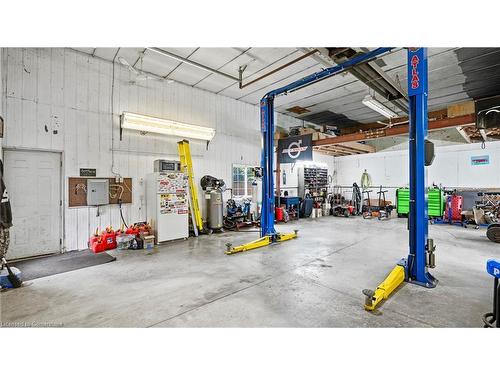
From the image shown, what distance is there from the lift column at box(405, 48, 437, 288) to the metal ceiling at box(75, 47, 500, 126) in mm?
1825

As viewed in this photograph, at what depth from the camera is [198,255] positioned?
4.65 m

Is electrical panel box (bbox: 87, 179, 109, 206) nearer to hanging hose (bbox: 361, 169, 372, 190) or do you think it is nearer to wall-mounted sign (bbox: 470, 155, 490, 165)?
hanging hose (bbox: 361, 169, 372, 190)

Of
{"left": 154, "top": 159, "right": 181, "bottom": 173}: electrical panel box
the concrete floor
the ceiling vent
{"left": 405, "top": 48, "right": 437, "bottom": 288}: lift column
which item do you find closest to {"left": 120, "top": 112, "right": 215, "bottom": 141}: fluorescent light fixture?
{"left": 154, "top": 159, "right": 181, "bottom": 173}: electrical panel box

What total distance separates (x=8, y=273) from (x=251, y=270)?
138 inches

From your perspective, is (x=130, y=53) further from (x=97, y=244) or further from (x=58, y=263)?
(x=58, y=263)

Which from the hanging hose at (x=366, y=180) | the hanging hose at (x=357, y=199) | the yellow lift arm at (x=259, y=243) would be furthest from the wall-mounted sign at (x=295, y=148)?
the hanging hose at (x=366, y=180)

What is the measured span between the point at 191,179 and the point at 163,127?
62.4 inches

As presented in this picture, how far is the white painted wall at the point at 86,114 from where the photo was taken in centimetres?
451

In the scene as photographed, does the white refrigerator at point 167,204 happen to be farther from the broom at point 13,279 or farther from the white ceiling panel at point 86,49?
the white ceiling panel at point 86,49

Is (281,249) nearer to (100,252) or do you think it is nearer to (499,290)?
(499,290)

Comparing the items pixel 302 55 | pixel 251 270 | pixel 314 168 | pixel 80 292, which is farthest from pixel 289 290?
pixel 314 168

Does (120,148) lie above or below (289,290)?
above

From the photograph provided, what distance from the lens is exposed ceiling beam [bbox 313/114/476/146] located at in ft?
20.4
